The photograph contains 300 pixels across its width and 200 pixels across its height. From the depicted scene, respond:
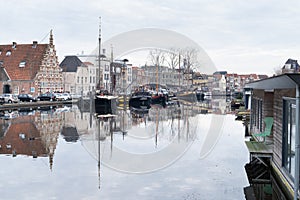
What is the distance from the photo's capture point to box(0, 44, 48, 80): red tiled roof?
5625 cm

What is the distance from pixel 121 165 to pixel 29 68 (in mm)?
47815

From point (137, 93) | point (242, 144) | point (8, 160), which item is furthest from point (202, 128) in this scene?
point (137, 93)

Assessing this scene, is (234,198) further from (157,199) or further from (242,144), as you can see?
(242,144)

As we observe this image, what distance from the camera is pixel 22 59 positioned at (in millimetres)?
57969

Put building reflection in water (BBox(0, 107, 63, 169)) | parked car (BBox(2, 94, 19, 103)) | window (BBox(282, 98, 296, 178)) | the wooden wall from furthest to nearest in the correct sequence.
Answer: parked car (BBox(2, 94, 19, 103)) → building reflection in water (BBox(0, 107, 63, 169)) → the wooden wall → window (BBox(282, 98, 296, 178))

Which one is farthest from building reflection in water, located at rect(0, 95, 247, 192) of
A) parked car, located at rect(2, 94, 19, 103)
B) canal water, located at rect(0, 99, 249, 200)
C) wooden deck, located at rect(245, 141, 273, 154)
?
parked car, located at rect(2, 94, 19, 103)

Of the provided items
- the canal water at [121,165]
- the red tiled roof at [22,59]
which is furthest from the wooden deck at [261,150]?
the red tiled roof at [22,59]

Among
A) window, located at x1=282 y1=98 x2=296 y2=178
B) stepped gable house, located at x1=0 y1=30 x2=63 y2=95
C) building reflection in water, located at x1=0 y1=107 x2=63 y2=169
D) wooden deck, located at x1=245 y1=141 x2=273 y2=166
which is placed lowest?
building reflection in water, located at x1=0 y1=107 x2=63 y2=169

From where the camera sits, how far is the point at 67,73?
74.8 m

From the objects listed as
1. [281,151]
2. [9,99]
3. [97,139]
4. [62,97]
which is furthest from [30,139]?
[62,97]

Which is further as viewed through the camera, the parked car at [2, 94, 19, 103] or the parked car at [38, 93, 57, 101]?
the parked car at [38, 93, 57, 101]

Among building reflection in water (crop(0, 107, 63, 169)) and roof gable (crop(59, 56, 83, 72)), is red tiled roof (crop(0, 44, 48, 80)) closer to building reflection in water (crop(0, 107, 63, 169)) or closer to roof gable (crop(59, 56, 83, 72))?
roof gable (crop(59, 56, 83, 72))

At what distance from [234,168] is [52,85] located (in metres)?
52.3

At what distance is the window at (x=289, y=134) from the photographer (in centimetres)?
898
